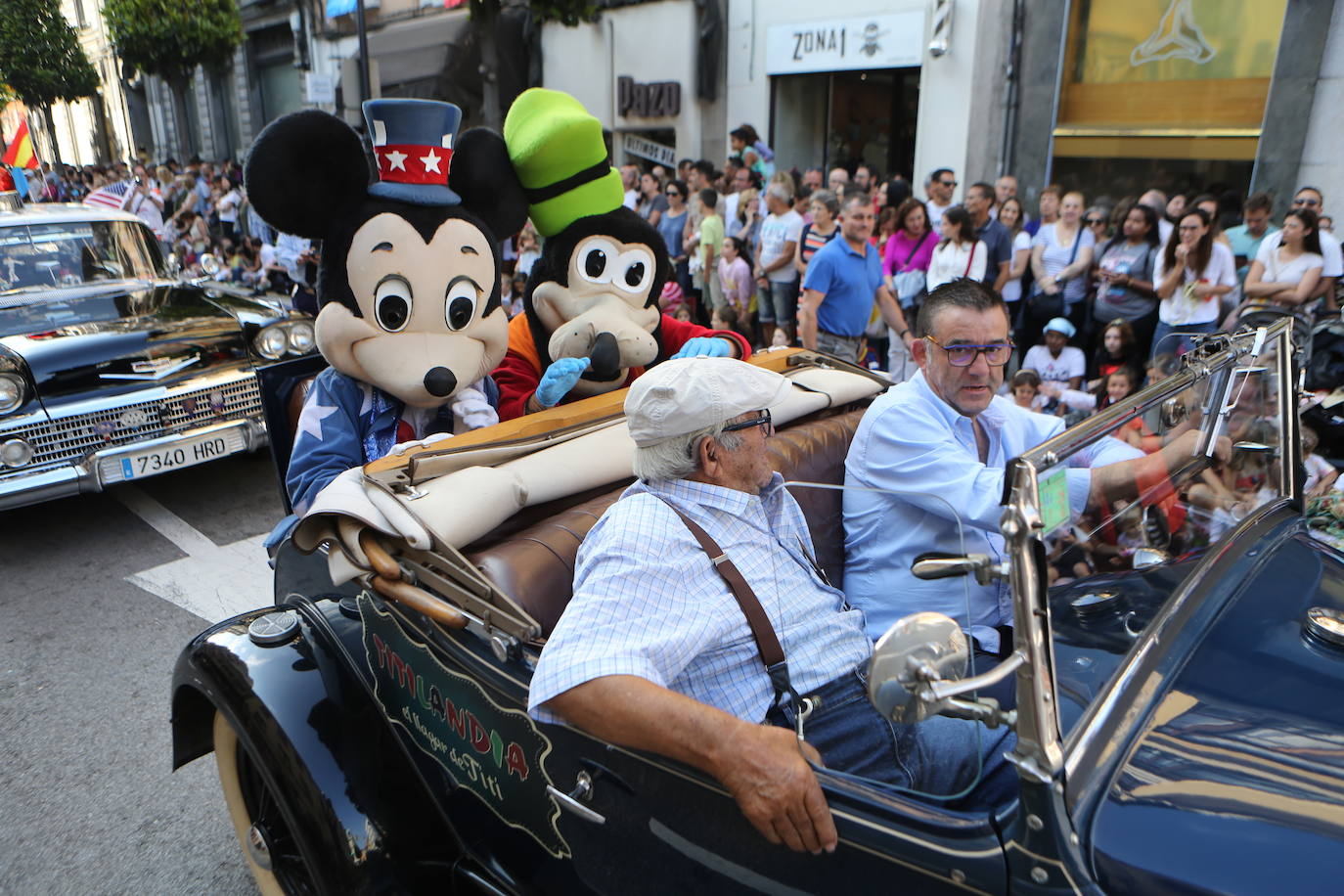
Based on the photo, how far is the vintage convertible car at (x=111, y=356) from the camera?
14.7 ft

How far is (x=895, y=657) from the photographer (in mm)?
1146

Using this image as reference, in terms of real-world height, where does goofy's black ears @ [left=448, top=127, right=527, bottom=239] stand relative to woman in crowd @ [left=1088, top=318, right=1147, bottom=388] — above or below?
above

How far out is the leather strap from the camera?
1717 mm

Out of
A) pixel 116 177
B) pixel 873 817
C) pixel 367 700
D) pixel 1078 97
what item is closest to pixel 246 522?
pixel 367 700

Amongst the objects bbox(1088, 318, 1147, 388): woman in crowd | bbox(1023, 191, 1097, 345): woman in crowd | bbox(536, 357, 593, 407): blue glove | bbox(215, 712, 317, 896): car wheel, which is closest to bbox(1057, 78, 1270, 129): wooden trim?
bbox(1023, 191, 1097, 345): woman in crowd

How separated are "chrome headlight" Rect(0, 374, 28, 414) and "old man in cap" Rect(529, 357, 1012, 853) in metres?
3.89

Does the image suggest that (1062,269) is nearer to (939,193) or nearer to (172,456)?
(939,193)

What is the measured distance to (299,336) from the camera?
18.1ft

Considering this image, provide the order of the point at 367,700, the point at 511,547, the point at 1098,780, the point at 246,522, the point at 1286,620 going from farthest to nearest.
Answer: the point at 246,522
the point at 367,700
the point at 511,547
the point at 1286,620
the point at 1098,780

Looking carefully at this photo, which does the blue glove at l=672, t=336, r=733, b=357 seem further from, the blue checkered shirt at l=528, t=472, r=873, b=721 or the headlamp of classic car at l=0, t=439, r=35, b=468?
the headlamp of classic car at l=0, t=439, r=35, b=468

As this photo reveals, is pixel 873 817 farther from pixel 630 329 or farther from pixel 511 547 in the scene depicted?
pixel 630 329

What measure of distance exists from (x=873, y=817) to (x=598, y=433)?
1.31 m

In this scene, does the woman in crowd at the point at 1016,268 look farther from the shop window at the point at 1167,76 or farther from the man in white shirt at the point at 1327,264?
the shop window at the point at 1167,76

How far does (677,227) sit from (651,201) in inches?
47.6
